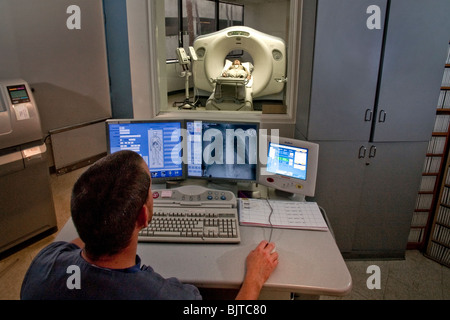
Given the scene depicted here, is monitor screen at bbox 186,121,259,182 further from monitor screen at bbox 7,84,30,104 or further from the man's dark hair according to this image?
monitor screen at bbox 7,84,30,104

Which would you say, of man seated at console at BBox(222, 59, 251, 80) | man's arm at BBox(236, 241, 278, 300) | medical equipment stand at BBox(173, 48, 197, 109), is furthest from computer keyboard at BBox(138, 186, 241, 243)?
medical equipment stand at BBox(173, 48, 197, 109)

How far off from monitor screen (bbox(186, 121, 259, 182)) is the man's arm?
19.8 inches

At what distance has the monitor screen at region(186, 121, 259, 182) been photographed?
178 centimetres

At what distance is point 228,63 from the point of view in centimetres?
498

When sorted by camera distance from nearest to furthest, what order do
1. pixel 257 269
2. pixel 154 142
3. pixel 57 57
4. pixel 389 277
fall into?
pixel 257 269 < pixel 154 142 < pixel 389 277 < pixel 57 57

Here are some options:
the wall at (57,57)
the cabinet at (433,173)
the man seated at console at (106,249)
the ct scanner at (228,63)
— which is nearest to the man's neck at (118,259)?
the man seated at console at (106,249)

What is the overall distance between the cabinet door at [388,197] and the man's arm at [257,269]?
1194mm

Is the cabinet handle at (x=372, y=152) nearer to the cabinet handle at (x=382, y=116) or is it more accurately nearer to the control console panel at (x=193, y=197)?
the cabinet handle at (x=382, y=116)

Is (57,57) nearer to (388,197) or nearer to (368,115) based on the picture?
(368,115)

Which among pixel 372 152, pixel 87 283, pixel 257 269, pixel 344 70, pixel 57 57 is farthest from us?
pixel 57 57

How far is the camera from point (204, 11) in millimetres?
6855

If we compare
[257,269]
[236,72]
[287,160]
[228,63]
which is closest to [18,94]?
[287,160]

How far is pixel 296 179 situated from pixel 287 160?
4.2 inches
